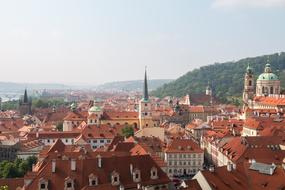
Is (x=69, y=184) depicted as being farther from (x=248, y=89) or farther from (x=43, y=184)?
(x=248, y=89)

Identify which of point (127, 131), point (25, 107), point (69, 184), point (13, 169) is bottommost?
point (13, 169)

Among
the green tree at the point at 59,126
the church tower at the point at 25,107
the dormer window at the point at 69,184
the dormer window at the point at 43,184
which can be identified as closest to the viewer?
the dormer window at the point at 43,184

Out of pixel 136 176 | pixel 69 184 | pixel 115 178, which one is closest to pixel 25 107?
pixel 136 176

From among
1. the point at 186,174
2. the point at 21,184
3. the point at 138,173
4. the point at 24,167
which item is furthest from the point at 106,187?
the point at 186,174

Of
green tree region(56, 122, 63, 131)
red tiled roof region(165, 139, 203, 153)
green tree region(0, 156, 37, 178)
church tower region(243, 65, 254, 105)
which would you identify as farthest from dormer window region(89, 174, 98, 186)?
church tower region(243, 65, 254, 105)

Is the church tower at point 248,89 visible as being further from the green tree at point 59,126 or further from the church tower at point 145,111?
the green tree at point 59,126

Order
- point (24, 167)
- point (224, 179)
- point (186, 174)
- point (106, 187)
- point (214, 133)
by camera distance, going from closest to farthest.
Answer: point (106, 187) < point (224, 179) < point (24, 167) < point (186, 174) < point (214, 133)

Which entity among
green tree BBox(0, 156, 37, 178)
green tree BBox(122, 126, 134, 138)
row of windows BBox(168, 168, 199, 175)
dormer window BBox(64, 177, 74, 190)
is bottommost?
row of windows BBox(168, 168, 199, 175)

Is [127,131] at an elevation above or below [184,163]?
above

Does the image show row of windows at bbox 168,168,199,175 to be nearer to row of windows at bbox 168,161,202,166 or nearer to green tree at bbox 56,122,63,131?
row of windows at bbox 168,161,202,166

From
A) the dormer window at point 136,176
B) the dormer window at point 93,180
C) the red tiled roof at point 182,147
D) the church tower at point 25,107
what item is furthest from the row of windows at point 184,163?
the church tower at point 25,107

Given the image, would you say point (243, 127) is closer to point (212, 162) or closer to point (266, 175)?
point (212, 162)
